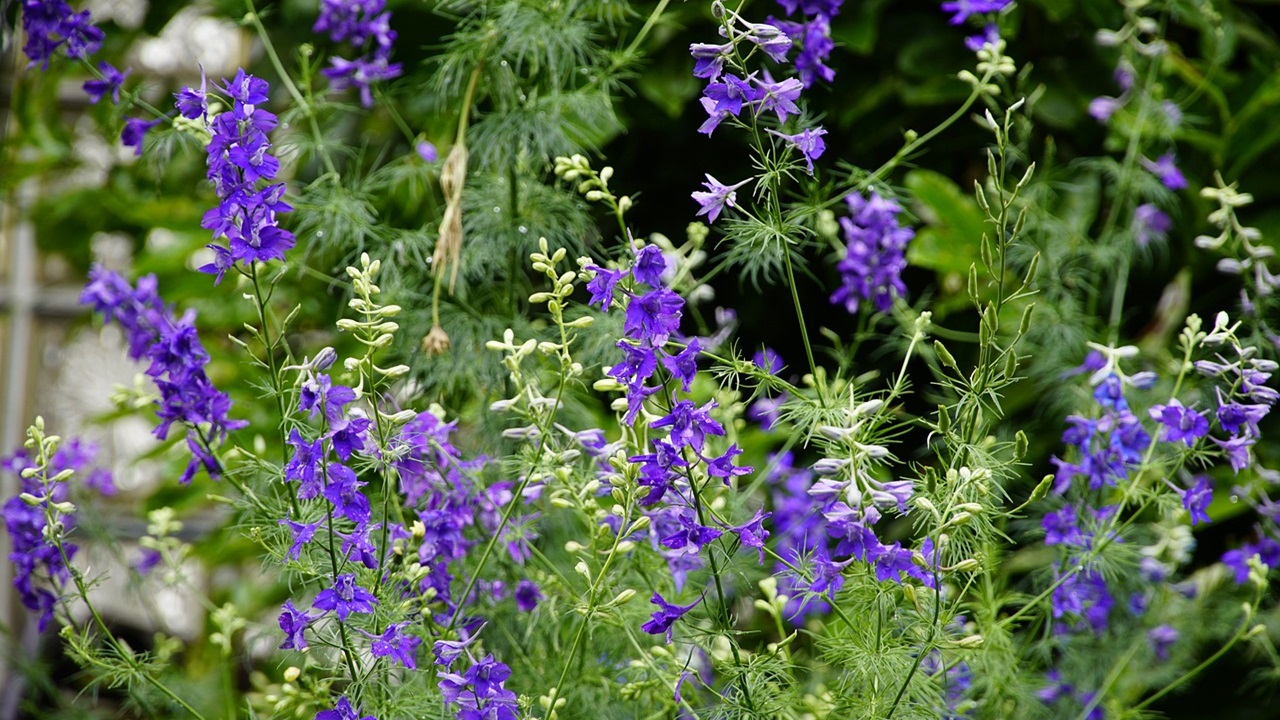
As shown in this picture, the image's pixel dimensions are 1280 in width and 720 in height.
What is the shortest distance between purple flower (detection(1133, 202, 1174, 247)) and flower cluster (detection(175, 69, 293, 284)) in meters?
1.66

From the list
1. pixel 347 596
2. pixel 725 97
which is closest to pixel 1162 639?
pixel 725 97

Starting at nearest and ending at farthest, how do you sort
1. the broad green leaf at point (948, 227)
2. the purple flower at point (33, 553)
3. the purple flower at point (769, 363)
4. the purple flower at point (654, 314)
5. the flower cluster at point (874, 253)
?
the purple flower at point (654, 314) < the purple flower at point (769, 363) < the purple flower at point (33, 553) < the flower cluster at point (874, 253) < the broad green leaf at point (948, 227)

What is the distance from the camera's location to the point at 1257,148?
2.38 m

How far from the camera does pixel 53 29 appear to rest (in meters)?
1.62

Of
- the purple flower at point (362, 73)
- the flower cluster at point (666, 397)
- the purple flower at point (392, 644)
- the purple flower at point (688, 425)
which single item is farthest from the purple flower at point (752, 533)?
the purple flower at point (362, 73)

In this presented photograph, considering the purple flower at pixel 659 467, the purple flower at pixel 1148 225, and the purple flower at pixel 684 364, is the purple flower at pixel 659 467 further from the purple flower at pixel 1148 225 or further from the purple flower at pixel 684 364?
the purple flower at pixel 1148 225

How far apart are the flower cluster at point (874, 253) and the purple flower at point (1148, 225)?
0.68 metres

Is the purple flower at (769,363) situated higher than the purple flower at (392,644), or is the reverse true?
the purple flower at (769,363)

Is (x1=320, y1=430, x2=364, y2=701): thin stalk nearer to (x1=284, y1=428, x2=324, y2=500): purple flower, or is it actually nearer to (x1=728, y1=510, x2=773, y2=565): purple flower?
(x1=284, y1=428, x2=324, y2=500): purple flower

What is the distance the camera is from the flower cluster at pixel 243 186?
115 centimetres

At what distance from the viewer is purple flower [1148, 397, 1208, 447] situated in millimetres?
1394

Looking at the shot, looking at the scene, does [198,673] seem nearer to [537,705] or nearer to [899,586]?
[537,705]

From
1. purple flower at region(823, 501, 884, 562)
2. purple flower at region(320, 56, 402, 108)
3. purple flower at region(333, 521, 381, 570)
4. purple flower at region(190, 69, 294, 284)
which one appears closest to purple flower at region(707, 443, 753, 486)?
purple flower at region(823, 501, 884, 562)

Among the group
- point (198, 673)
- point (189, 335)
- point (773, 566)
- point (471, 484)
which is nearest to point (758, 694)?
point (471, 484)
